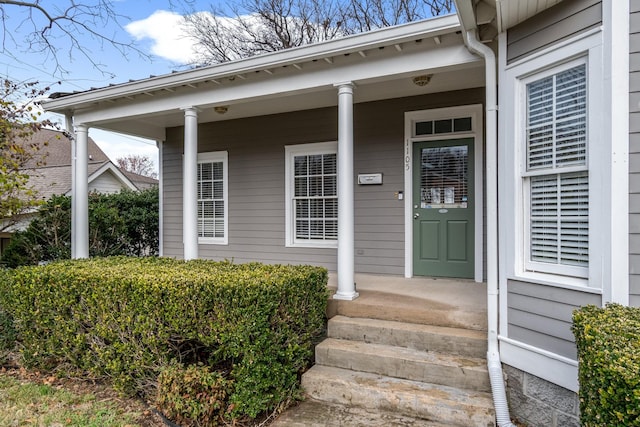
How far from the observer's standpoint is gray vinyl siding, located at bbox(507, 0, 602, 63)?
7.99 ft

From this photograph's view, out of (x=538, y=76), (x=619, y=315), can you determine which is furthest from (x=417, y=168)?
(x=619, y=315)

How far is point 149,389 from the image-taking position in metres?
3.20

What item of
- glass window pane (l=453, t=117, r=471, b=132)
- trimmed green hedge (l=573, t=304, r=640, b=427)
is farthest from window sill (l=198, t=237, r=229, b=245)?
trimmed green hedge (l=573, t=304, r=640, b=427)

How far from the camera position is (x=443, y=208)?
5.05m

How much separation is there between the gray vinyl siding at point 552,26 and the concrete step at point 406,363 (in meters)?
2.33

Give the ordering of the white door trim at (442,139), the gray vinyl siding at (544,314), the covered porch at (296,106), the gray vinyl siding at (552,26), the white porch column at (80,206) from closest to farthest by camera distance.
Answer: the gray vinyl siding at (552,26) → the gray vinyl siding at (544,314) → the covered porch at (296,106) → the white door trim at (442,139) → the white porch column at (80,206)

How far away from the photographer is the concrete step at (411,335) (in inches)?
124

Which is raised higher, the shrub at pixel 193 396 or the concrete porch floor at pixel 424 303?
the concrete porch floor at pixel 424 303

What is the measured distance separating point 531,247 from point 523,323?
1.82 feet

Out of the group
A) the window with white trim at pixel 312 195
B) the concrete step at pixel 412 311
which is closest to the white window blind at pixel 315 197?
the window with white trim at pixel 312 195

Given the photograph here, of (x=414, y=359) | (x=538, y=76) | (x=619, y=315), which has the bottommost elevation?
(x=414, y=359)

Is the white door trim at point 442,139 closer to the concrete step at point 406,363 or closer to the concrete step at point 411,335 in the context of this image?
the concrete step at point 411,335

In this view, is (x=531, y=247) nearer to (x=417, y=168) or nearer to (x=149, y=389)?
(x=417, y=168)

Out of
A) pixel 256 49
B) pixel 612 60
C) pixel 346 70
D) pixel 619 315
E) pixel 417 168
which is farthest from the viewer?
pixel 256 49
